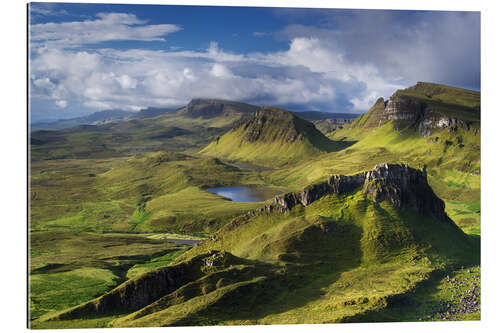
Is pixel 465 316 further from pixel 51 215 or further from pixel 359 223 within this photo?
pixel 51 215

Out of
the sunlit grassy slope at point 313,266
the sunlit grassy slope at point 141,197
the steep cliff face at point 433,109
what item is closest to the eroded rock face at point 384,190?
the sunlit grassy slope at point 313,266

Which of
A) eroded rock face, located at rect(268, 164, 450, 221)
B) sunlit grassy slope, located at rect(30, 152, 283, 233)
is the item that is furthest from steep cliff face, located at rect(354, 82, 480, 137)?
eroded rock face, located at rect(268, 164, 450, 221)

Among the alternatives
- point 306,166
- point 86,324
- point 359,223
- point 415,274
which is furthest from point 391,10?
point 306,166

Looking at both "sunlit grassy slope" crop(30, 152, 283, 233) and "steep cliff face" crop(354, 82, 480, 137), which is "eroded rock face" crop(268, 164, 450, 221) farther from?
"steep cliff face" crop(354, 82, 480, 137)

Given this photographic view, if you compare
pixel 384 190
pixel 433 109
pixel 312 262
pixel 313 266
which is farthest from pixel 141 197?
pixel 433 109

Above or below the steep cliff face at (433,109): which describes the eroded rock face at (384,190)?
below

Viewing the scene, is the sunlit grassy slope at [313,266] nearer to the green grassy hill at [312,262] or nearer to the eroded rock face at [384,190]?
the green grassy hill at [312,262]
